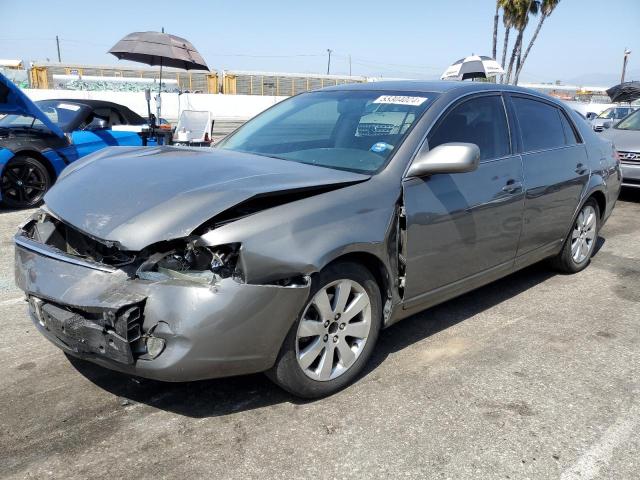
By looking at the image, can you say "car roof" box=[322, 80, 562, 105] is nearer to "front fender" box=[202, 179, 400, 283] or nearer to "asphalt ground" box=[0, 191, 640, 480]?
"front fender" box=[202, 179, 400, 283]

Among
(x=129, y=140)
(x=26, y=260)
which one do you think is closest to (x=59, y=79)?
(x=129, y=140)

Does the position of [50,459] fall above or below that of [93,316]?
below

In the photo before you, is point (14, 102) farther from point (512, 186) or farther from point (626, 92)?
point (626, 92)

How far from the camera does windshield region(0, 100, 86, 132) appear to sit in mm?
7660

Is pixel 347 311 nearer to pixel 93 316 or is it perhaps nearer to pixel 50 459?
pixel 93 316

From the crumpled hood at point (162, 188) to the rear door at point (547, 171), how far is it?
67.5 inches

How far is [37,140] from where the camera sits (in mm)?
7496

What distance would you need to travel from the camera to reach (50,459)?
2.39 m

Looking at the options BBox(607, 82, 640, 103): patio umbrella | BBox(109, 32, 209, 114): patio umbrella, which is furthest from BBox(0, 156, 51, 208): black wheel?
BBox(607, 82, 640, 103): patio umbrella

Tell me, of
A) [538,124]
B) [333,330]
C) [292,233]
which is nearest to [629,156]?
[538,124]

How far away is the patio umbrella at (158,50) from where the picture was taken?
9.78 meters

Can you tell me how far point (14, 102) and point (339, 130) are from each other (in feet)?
16.9

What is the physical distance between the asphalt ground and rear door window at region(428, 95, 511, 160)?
4.15 ft

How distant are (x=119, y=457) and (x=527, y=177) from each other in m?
3.16
